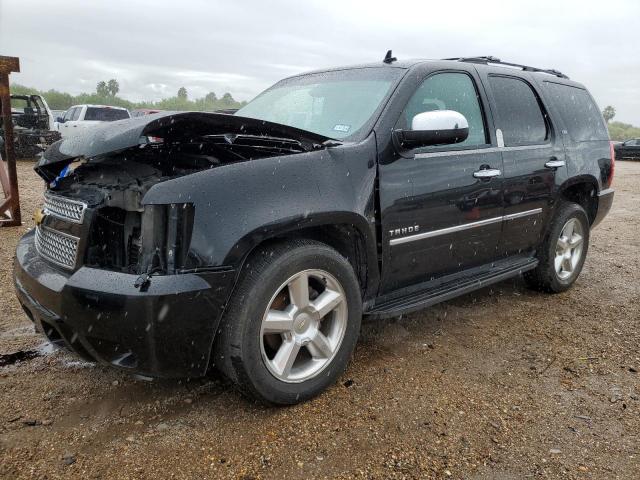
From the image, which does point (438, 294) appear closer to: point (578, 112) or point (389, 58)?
point (389, 58)

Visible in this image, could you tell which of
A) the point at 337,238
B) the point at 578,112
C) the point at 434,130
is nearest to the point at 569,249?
the point at 578,112

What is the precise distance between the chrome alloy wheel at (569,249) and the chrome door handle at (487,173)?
50.2 inches

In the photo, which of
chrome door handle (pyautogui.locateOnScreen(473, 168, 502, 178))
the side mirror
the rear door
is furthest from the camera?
the rear door

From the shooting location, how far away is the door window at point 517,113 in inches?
146

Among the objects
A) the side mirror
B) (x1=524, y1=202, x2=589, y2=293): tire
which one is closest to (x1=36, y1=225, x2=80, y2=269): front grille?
the side mirror

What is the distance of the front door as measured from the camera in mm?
2886

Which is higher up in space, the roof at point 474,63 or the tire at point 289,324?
the roof at point 474,63

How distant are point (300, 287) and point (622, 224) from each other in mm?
7784

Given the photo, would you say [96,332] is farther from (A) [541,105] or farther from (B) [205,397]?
(A) [541,105]

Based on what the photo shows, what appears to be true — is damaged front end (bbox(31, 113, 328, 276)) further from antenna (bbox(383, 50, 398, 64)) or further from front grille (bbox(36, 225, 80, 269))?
antenna (bbox(383, 50, 398, 64))

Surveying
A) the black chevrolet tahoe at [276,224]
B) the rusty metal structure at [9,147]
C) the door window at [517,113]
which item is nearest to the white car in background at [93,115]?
the rusty metal structure at [9,147]

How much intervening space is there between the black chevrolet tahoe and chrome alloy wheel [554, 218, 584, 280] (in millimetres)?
1009

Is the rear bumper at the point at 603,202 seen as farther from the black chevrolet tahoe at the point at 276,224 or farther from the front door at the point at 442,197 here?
the front door at the point at 442,197

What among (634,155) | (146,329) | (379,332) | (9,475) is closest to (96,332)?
(146,329)
